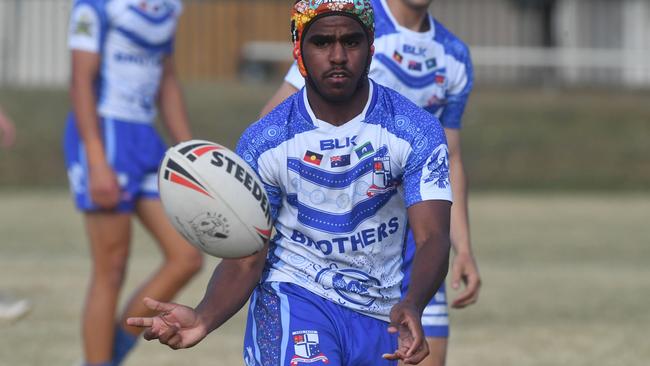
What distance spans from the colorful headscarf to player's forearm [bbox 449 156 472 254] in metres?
1.41

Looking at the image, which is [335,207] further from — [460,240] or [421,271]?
[460,240]

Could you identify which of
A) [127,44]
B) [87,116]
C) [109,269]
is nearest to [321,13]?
[87,116]

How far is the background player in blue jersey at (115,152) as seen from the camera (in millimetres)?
6758

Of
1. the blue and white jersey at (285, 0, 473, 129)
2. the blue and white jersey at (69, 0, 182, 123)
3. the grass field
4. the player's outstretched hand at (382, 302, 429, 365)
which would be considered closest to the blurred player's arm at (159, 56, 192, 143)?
the blue and white jersey at (69, 0, 182, 123)

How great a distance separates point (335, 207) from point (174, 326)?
2.44 ft

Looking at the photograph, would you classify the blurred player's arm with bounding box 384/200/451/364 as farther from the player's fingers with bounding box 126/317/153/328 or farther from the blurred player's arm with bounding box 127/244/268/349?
the player's fingers with bounding box 126/317/153/328

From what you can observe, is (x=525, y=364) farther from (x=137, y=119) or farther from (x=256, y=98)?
(x=256, y=98)

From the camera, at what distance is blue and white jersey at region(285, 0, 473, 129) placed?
17.8 ft

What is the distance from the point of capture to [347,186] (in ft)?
14.6

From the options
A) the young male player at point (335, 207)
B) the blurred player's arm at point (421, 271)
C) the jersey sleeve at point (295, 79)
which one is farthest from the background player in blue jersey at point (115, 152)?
the blurred player's arm at point (421, 271)

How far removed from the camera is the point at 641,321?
9.55 m

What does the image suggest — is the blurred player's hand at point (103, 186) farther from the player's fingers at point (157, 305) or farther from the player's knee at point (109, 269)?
the player's fingers at point (157, 305)

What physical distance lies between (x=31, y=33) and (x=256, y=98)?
20.6ft

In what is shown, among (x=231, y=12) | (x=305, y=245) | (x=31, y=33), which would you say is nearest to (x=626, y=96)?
(x=231, y=12)
